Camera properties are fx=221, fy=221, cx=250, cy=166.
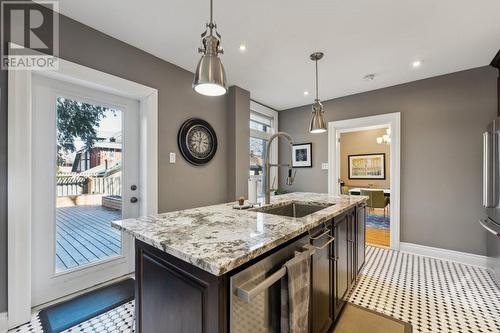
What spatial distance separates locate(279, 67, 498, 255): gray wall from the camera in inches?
110

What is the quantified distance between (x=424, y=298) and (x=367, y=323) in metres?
0.77

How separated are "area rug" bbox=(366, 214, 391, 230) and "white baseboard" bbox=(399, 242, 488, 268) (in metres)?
1.42

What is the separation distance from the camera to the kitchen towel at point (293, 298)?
39.3 inches

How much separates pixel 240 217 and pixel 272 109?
3584mm

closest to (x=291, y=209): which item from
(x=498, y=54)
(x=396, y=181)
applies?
(x=396, y=181)

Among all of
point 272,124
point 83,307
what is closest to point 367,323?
point 83,307

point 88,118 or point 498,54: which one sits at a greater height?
point 498,54

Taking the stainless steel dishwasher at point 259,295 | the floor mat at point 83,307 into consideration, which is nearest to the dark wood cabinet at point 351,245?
the stainless steel dishwasher at point 259,295

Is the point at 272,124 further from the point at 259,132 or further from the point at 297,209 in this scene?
the point at 297,209

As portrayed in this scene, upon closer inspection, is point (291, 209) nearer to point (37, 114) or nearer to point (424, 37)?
point (424, 37)

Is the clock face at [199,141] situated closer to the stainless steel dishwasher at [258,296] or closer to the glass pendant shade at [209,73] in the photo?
the glass pendant shade at [209,73]

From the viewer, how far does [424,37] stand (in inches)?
85.4

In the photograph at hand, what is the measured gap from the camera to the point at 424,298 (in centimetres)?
205

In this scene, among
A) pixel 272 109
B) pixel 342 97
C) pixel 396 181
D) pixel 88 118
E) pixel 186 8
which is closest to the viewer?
pixel 186 8
